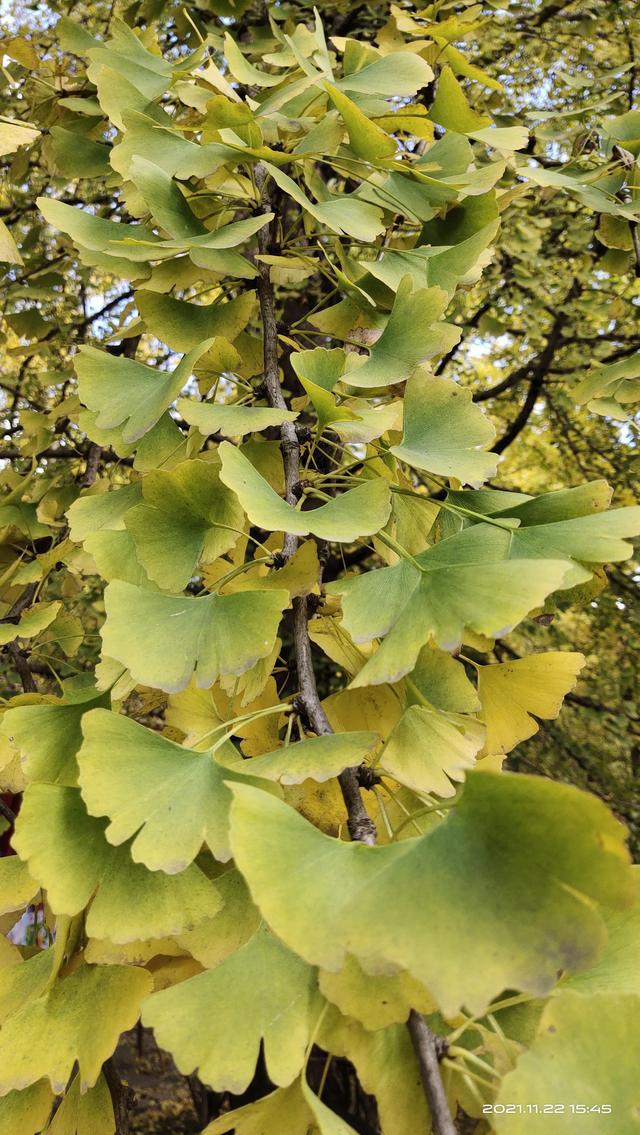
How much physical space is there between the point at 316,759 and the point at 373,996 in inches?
4.8

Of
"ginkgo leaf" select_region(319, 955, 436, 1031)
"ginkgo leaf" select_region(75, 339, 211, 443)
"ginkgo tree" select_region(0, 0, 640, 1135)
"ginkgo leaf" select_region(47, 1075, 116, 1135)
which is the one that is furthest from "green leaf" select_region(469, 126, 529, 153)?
"ginkgo leaf" select_region(47, 1075, 116, 1135)

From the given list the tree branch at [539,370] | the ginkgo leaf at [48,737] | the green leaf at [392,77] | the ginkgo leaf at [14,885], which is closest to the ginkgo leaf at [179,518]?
the ginkgo leaf at [48,737]

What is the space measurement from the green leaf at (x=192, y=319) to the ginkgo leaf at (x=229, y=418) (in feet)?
0.41

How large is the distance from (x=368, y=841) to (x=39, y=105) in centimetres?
123

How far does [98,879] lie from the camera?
46cm

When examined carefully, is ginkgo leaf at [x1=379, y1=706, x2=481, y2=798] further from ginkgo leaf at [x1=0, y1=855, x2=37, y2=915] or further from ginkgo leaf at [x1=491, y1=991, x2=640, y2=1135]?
ginkgo leaf at [x1=0, y1=855, x2=37, y2=915]

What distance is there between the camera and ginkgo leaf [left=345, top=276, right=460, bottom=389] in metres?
0.62

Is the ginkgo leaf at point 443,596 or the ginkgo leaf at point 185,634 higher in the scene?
the ginkgo leaf at point 443,596

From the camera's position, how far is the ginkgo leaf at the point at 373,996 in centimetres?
41

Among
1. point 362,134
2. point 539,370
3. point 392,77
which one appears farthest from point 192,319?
point 539,370

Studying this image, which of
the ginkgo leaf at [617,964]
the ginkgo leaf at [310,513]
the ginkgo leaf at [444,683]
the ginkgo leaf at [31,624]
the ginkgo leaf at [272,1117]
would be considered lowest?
the ginkgo leaf at [31,624]

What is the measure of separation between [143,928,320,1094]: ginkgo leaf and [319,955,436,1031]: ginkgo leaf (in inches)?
1.5

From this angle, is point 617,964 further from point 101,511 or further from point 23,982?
point 101,511

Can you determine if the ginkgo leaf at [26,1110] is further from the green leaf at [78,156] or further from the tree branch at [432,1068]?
the green leaf at [78,156]
